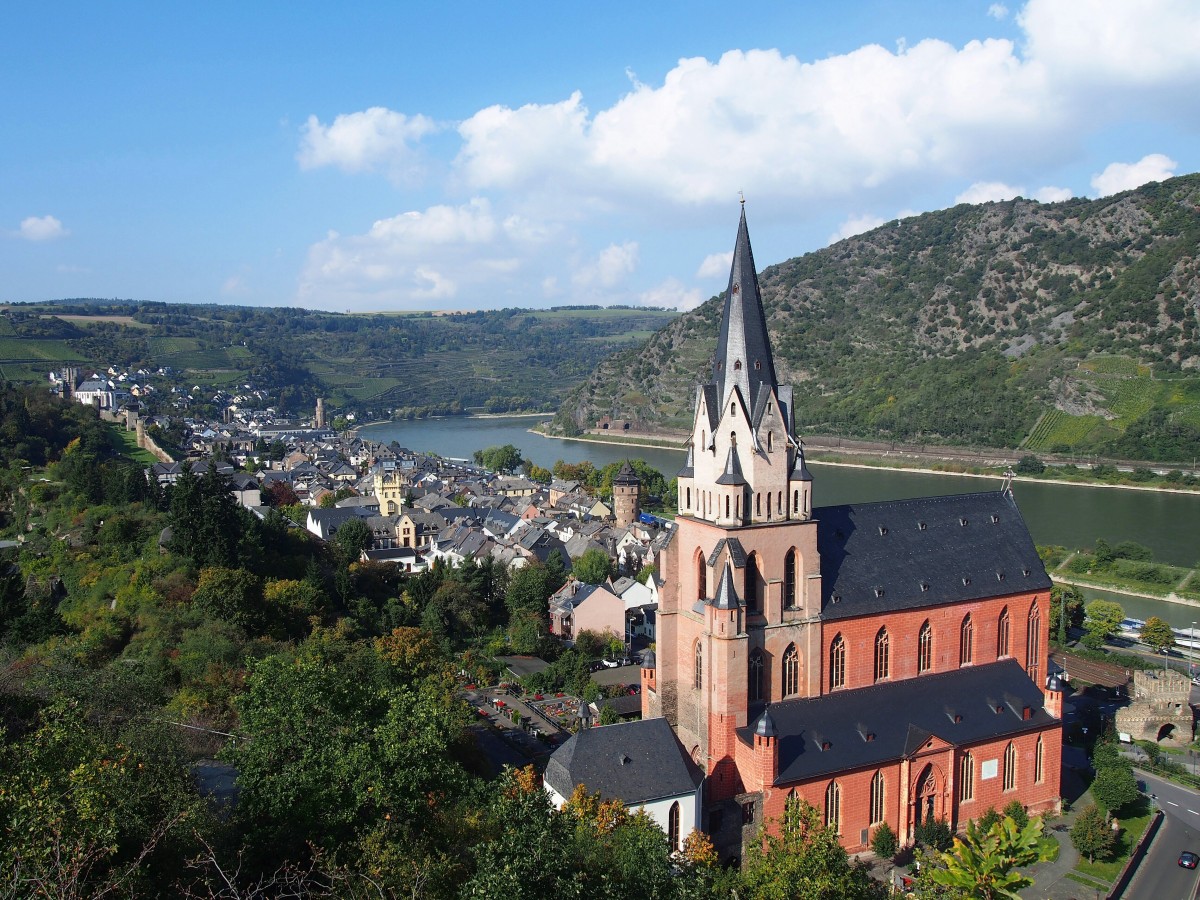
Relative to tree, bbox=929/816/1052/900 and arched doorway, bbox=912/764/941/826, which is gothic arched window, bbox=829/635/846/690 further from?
tree, bbox=929/816/1052/900

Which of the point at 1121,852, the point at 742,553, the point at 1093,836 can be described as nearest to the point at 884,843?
the point at 1093,836

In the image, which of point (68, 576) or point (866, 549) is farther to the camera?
point (68, 576)

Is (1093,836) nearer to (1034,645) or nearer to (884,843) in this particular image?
(884,843)

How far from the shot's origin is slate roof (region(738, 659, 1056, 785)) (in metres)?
26.3

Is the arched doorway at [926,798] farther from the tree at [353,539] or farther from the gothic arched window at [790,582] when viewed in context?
the tree at [353,539]

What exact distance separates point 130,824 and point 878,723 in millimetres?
19811

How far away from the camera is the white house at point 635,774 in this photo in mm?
24797

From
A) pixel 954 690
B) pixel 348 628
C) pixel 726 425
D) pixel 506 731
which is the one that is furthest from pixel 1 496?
pixel 954 690

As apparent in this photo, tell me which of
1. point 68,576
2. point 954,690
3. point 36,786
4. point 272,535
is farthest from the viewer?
point 272,535

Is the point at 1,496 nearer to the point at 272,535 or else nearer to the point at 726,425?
the point at 272,535

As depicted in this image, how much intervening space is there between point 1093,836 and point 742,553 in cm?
1239

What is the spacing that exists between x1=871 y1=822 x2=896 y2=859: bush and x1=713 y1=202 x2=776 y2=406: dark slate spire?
1226cm

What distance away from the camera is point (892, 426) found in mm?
128125

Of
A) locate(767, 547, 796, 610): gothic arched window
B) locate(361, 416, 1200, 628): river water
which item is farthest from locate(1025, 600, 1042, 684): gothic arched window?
locate(361, 416, 1200, 628): river water
